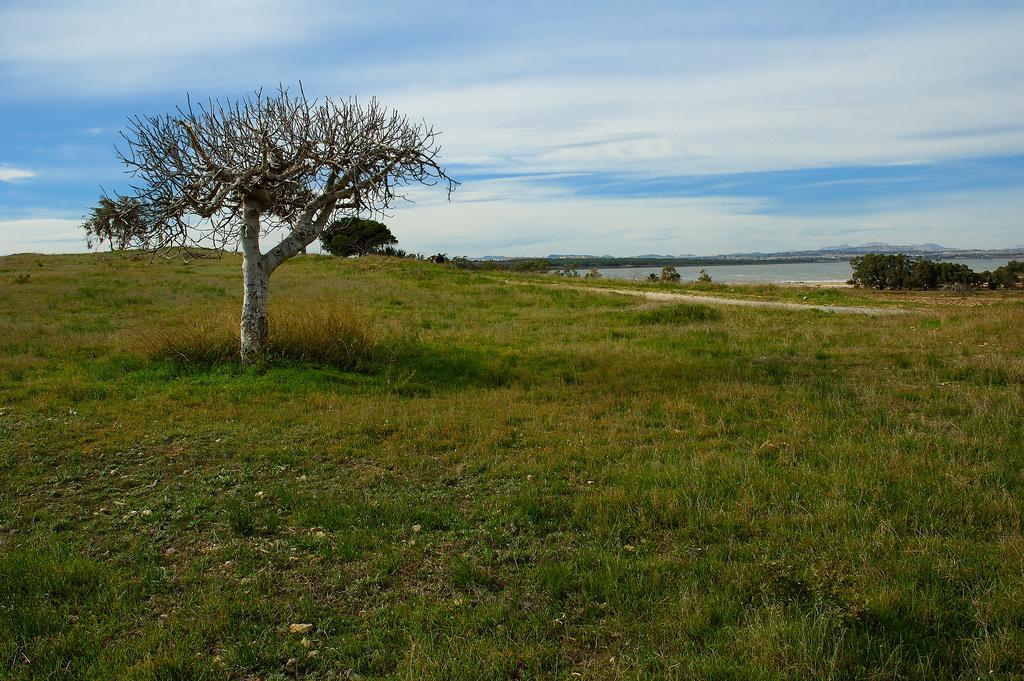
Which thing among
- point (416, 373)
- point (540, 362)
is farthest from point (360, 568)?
point (540, 362)

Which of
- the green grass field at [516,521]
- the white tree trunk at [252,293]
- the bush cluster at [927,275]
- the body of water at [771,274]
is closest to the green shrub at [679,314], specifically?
the green grass field at [516,521]

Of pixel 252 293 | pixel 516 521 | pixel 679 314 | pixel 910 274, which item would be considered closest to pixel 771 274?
pixel 910 274

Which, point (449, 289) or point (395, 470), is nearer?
point (395, 470)

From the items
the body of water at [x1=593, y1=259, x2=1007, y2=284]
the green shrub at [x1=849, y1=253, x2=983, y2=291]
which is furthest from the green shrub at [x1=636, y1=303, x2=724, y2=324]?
the body of water at [x1=593, y1=259, x2=1007, y2=284]

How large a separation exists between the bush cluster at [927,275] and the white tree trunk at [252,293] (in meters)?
A: 30.7

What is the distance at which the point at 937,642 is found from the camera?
335 centimetres

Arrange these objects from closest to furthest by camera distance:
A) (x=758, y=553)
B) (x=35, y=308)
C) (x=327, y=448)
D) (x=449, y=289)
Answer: (x=758, y=553), (x=327, y=448), (x=35, y=308), (x=449, y=289)

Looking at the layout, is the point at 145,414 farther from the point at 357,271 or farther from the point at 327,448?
the point at 357,271

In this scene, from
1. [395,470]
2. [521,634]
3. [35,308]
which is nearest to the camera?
[521,634]

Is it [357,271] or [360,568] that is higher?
[357,271]

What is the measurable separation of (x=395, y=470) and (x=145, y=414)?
13.8 feet

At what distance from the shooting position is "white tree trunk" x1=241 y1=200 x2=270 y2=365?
1103cm

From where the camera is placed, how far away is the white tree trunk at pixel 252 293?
11.0m

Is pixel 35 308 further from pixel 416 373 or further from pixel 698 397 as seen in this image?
pixel 698 397
